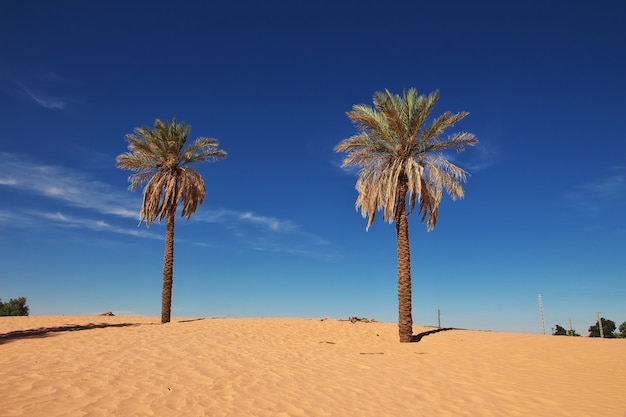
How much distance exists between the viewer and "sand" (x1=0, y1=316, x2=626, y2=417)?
25.4ft

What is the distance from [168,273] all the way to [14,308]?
27621 mm

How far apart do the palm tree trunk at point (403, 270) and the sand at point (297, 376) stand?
2.90 ft

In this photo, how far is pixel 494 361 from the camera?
1370 cm

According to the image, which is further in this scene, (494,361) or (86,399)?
(494,361)

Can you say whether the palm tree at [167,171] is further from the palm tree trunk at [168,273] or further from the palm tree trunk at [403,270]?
the palm tree trunk at [403,270]

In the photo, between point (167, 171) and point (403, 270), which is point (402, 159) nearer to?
point (403, 270)

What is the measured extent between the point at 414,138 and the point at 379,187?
3032 millimetres

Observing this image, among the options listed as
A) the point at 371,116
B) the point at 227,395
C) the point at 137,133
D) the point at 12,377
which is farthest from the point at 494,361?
the point at 137,133

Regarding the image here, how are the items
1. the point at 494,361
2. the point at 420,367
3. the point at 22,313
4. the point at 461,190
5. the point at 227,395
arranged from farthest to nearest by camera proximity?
the point at 22,313, the point at 461,190, the point at 494,361, the point at 420,367, the point at 227,395

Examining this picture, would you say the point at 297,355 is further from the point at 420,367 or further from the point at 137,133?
the point at 137,133

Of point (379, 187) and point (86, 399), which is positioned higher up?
point (379, 187)

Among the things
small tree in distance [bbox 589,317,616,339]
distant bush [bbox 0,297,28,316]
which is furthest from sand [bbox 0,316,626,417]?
small tree in distance [bbox 589,317,616,339]

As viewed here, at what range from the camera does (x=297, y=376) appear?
1055cm

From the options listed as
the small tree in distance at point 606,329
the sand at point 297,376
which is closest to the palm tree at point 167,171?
the sand at point 297,376
